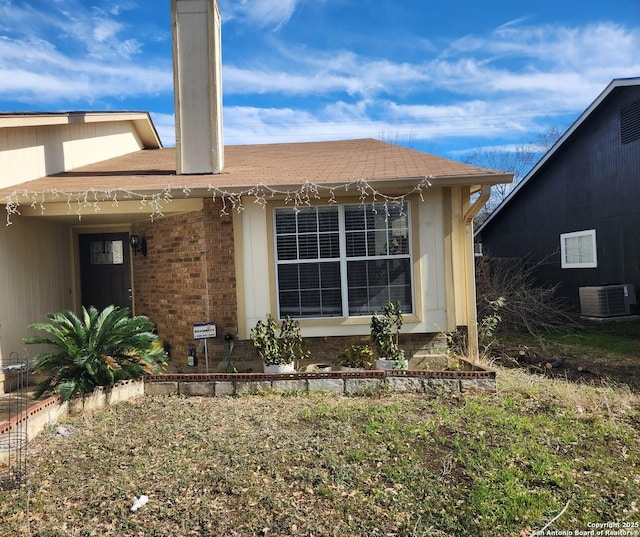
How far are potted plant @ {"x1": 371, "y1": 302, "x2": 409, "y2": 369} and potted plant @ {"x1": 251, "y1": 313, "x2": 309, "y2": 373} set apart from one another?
99 centimetres

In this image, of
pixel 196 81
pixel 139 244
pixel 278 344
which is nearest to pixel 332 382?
pixel 278 344

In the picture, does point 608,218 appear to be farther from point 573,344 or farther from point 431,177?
point 431,177

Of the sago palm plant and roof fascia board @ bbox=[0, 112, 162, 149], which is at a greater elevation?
roof fascia board @ bbox=[0, 112, 162, 149]

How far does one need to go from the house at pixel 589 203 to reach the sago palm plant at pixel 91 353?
37.8 feet

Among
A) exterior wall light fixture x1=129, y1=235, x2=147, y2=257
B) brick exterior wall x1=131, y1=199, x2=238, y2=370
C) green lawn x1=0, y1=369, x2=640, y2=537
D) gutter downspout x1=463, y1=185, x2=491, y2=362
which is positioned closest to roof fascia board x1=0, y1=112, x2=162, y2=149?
brick exterior wall x1=131, y1=199, x2=238, y2=370

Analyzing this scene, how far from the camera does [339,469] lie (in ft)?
12.6

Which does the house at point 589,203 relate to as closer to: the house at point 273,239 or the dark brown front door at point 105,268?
the house at point 273,239

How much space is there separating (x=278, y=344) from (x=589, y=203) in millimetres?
10765

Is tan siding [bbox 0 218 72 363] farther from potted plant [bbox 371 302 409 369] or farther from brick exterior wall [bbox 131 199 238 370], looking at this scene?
potted plant [bbox 371 302 409 369]

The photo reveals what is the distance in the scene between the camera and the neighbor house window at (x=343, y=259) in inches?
269

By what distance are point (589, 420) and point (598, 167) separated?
10.2 metres

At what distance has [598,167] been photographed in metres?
12.9

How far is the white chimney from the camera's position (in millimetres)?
7609

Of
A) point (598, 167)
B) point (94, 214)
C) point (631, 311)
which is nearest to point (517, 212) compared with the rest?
point (598, 167)
